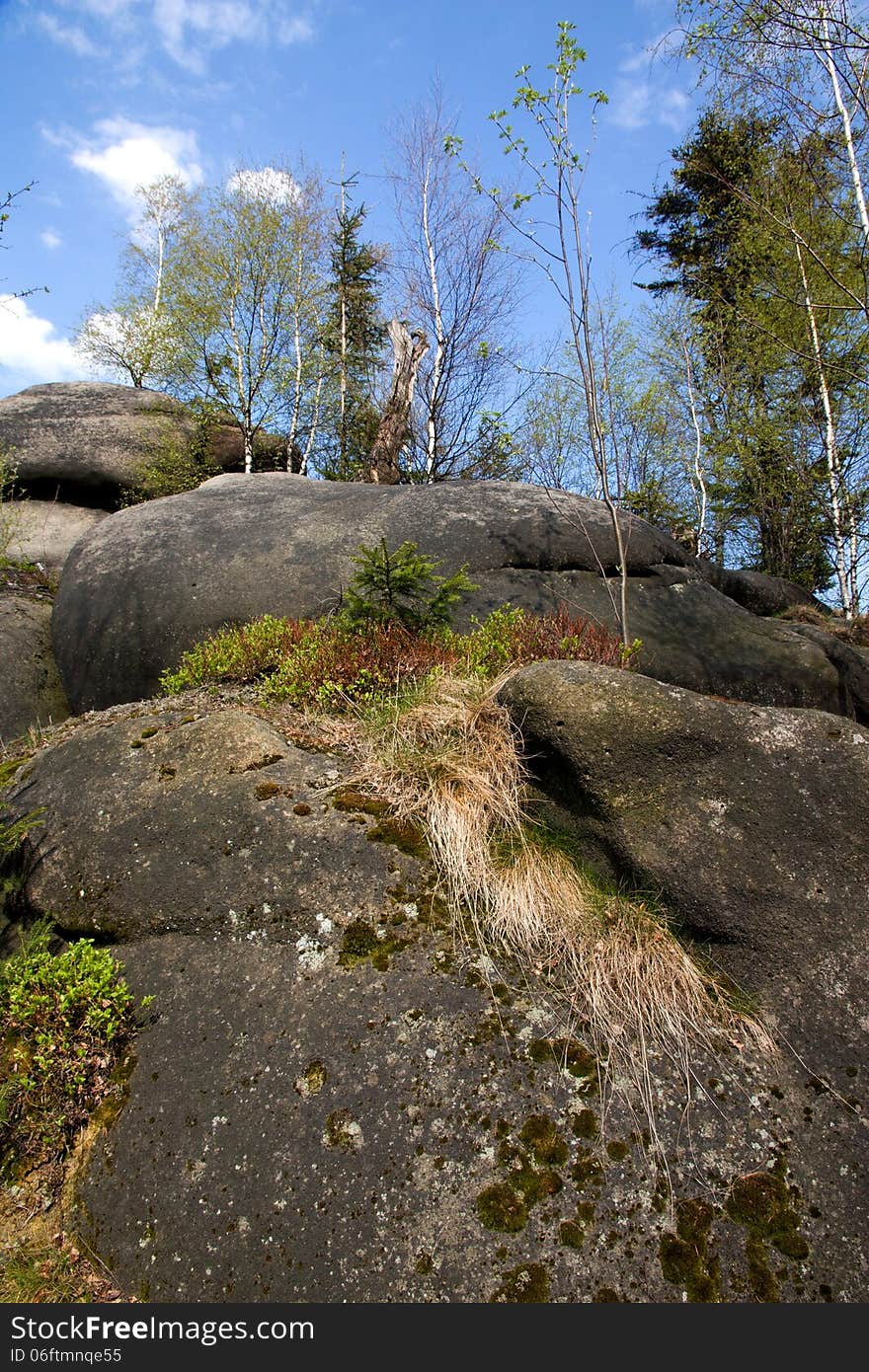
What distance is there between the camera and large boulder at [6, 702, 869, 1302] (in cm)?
229

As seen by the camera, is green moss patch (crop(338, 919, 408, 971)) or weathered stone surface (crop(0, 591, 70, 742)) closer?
green moss patch (crop(338, 919, 408, 971))

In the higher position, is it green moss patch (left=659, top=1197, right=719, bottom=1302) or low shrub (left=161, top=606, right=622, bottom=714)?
low shrub (left=161, top=606, right=622, bottom=714)

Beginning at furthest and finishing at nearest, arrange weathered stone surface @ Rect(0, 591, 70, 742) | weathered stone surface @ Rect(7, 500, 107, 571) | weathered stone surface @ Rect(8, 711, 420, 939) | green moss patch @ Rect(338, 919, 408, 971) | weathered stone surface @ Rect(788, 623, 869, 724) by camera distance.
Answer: weathered stone surface @ Rect(7, 500, 107, 571)
weathered stone surface @ Rect(0, 591, 70, 742)
weathered stone surface @ Rect(788, 623, 869, 724)
weathered stone surface @ Rect(8, 711, 420, 939)
green moss patch @ Rect(338, 919, 408, 971)

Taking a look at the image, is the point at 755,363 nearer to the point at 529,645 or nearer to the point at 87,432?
the point at 529,645

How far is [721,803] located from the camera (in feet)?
11.3

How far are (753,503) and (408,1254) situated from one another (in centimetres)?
1508

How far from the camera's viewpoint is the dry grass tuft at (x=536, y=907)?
290 cm

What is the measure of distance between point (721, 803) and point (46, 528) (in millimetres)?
14066

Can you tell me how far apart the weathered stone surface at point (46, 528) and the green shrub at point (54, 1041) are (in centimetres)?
1056

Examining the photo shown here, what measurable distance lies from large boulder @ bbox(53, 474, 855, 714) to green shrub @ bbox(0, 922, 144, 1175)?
4.15 meters

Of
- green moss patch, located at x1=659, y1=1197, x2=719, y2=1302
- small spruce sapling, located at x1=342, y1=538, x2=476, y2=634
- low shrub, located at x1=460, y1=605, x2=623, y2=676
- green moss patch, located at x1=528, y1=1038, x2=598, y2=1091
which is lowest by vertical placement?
green moss patch, located at x1=659, y1=1197, x2=719, y2=1302

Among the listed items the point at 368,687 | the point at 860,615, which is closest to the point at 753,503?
the point at 860,615

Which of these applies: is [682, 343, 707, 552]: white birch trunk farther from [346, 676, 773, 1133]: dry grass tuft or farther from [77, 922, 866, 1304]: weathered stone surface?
[77, 922, 866, 1304]: weathered stone surface

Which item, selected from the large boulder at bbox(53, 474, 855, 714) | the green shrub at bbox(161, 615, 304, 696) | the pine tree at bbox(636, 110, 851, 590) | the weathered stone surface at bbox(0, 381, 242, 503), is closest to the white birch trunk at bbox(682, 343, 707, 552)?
the pine tree at bbox(636, 110, 851, 590)
